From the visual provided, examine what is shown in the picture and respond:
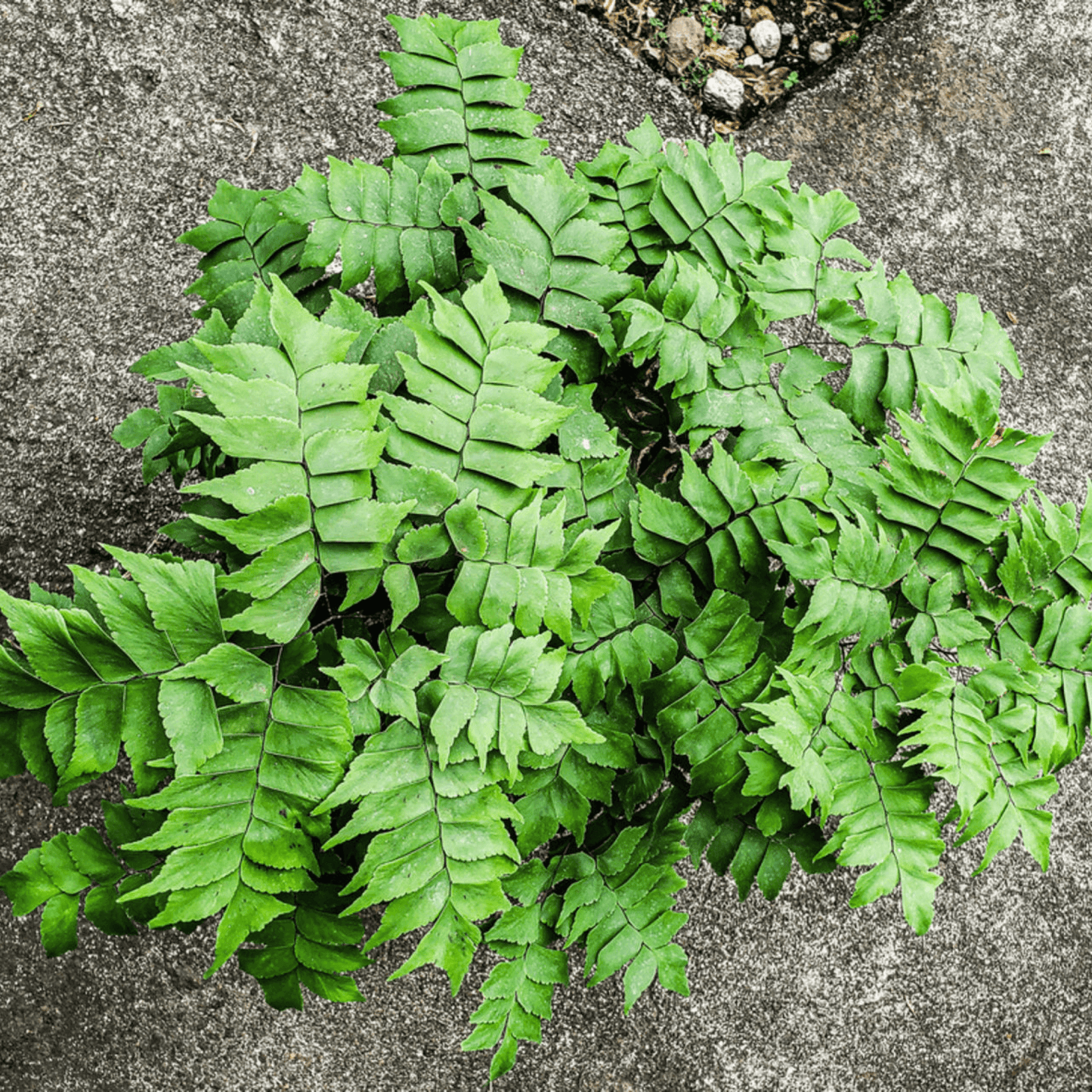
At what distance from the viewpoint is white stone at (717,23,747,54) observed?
10.0 ft

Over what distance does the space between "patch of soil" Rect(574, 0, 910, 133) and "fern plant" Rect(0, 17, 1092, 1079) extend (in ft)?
4.37

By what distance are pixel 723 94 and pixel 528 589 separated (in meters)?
2.23

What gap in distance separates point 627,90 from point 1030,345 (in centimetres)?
150

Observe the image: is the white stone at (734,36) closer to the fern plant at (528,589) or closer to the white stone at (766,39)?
the white stone at (766,39)

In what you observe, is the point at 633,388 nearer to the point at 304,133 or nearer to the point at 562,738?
the point at 562,738

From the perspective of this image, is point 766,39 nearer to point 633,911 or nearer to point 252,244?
point 252,244

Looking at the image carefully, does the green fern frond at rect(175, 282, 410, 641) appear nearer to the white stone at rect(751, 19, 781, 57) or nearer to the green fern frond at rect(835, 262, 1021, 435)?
the green fern frond at rect(835, 262, 1021, 435)

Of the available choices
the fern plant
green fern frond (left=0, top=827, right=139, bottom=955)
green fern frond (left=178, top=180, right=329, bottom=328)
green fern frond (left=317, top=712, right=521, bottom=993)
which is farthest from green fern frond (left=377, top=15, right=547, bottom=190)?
green fern frond (left=0, top=827, right=139, bottom=955)

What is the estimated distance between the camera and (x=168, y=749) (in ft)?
4.67

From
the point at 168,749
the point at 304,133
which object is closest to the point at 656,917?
the point at 168,749

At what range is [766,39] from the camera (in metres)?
3.07

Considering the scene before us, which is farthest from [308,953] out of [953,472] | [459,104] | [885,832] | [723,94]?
[723,94]

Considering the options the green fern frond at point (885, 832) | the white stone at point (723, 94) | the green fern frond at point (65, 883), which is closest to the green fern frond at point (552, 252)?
the green fern frond at point (885, 832)

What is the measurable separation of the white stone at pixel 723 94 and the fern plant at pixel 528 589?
130cm
